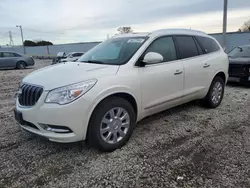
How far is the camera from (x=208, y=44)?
203 inches

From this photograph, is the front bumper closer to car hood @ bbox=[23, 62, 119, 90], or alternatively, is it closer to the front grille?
the front grille

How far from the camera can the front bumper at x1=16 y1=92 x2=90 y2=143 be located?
9.31ft

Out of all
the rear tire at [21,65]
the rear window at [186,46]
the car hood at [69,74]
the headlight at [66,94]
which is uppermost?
the rear window at [186,46]

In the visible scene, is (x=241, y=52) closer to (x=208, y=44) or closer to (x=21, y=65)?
(x=208, y=44)

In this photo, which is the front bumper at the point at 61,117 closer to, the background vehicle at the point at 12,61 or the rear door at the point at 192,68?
the rear door at the point at 192,68

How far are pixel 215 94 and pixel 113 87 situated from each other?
10.1 feet

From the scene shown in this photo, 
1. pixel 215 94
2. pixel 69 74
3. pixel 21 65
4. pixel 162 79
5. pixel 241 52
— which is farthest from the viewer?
pixel 21 65

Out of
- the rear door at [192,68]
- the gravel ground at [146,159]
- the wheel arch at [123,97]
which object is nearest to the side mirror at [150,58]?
the wheel arch at [123,97]

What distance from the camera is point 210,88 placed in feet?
16.7

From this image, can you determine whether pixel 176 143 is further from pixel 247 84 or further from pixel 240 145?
pixel 247 84

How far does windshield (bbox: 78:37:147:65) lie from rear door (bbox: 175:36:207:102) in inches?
38.0

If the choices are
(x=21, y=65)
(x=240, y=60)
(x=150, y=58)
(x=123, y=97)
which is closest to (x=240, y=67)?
(x=240, y=60)

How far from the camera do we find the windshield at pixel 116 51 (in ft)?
12.0

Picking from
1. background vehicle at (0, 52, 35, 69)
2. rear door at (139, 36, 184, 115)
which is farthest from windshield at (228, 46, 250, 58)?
background vehicle at (0, 52, 35, 69)
